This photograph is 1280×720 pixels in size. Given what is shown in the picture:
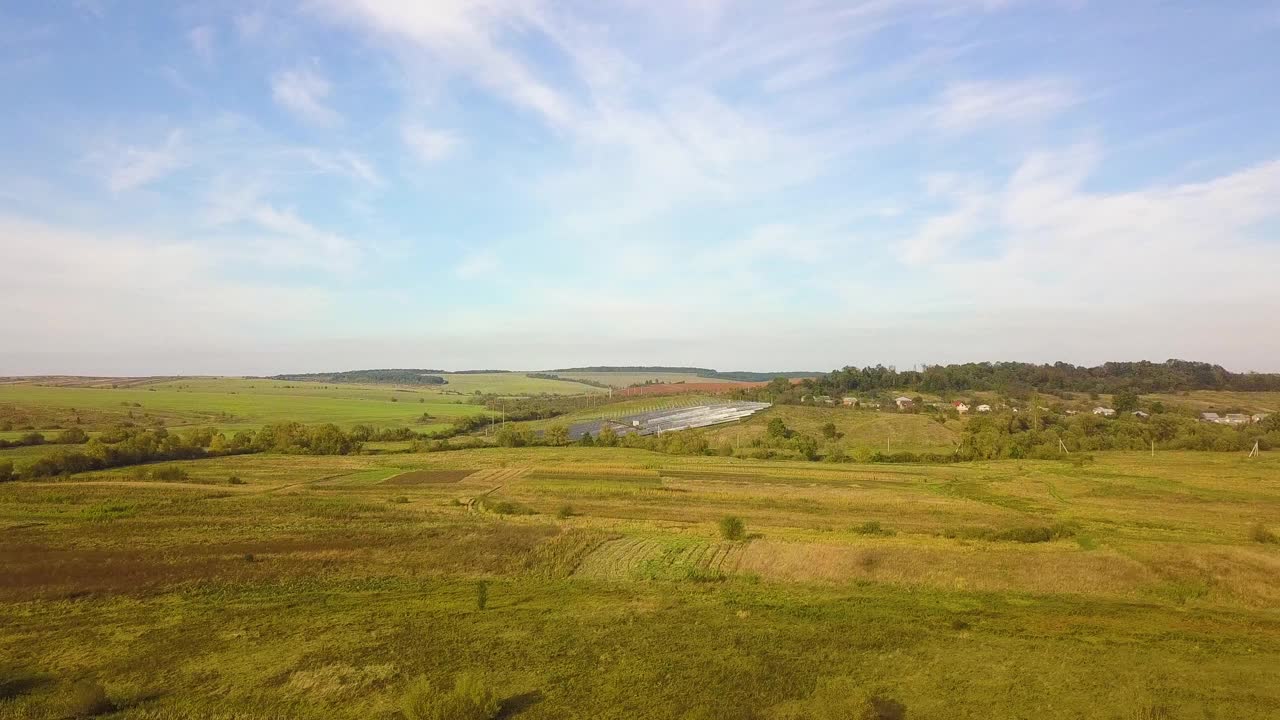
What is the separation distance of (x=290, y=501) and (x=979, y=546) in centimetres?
4791

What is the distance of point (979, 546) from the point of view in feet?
124

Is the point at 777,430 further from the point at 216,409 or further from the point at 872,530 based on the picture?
the point at 216,409

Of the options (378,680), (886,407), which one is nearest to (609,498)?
(378,680)

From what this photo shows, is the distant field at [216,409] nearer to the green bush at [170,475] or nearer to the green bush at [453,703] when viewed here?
the green bush at [170,475]

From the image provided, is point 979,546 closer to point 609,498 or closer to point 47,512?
point 609,498

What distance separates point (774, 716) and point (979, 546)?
84.1 feet

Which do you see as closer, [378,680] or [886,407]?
[378,680]

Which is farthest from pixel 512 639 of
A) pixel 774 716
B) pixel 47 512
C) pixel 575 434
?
pixel 575 434

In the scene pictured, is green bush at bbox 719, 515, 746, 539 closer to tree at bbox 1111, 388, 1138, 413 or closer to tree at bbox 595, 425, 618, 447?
tree at bbox 595, 425, 618, 447

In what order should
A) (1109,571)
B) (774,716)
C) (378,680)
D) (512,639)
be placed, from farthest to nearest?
(1109,571) → (512,639) → (378,680) → (774,716)

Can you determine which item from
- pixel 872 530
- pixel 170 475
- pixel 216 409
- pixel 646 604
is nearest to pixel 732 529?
pixel 872 530

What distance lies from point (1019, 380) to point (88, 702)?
192927 mm

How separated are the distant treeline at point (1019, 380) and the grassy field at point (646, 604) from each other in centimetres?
11043

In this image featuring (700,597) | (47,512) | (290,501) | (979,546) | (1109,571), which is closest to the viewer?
(700,597)
